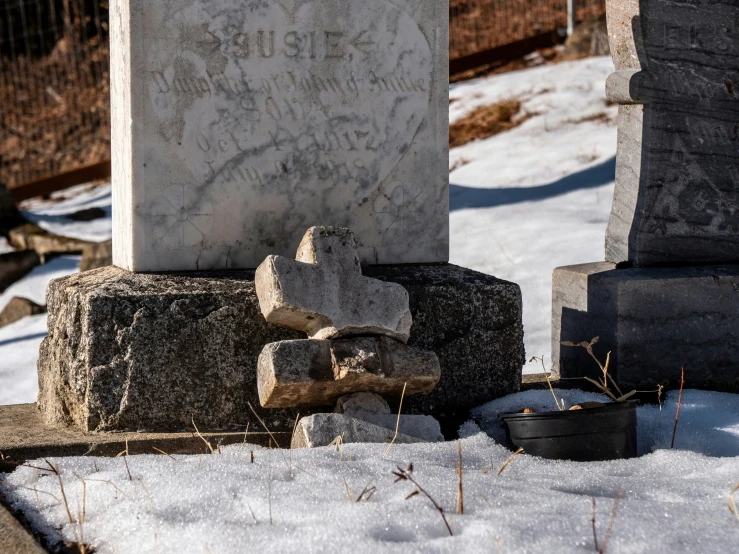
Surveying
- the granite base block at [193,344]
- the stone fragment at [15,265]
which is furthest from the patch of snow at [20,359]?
the granite base block at [193,344]

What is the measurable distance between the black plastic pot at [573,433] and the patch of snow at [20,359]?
2459 millimetres

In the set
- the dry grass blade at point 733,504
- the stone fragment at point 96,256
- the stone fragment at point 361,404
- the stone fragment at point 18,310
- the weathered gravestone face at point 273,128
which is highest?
the weathered gravestone face at point 273,128

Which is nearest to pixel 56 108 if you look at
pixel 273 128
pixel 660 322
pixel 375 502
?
pixel 273 128

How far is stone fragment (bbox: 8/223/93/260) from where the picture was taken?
6887 mm

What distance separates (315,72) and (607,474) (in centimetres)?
146

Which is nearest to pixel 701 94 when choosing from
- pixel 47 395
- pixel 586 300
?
pixel 586 300

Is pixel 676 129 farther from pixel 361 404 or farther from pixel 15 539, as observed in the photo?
pixel 15 539

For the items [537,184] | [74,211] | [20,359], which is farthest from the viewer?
[74,211]

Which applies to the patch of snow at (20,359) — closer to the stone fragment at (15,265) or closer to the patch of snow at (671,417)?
the stone fragment at (15,265)

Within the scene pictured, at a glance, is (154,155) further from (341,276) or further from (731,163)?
(731,163)

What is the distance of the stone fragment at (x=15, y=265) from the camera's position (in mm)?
6586

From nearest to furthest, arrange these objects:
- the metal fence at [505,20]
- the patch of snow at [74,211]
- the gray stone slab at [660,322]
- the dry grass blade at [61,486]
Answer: the dry grass blade at [61,486] < the gray stone slab at [660,322] < the patch of snow at [74,211] < the metal fence at [505,20]

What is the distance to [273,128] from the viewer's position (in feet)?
9.32

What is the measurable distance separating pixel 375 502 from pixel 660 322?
1.75 meters
